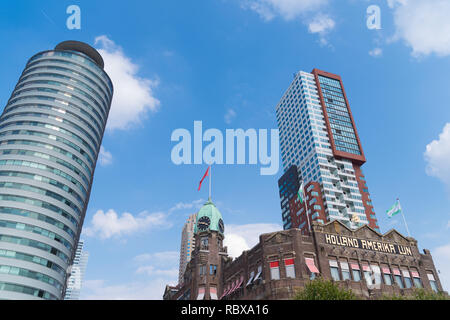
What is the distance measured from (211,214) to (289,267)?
84.9ft

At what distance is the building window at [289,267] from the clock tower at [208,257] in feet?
59.3

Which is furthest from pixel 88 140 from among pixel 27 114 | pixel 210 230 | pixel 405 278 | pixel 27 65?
pixel 405 278

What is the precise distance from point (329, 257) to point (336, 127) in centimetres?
10575

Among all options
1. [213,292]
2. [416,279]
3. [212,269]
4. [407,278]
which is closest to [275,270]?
[213,292]

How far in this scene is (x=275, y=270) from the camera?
4284cm

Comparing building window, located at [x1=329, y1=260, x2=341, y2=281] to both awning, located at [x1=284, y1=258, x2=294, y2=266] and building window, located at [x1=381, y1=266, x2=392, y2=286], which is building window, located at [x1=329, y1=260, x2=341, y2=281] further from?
building window, located at [x1=381, y1=266, x2=392, y2=286]

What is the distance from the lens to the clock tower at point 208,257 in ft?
186

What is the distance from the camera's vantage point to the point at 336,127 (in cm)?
14100

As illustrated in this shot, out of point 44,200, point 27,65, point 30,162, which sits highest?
point 27,65

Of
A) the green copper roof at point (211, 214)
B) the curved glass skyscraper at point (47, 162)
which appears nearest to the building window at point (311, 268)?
the green copper roof at point (211, 214)

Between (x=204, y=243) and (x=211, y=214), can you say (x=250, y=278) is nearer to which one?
(x=204, y=243)

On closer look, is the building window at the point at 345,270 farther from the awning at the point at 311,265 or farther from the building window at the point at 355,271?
the awning at the point at 311,265

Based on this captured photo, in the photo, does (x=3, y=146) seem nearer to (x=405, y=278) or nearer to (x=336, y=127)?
(x=405, y=278)

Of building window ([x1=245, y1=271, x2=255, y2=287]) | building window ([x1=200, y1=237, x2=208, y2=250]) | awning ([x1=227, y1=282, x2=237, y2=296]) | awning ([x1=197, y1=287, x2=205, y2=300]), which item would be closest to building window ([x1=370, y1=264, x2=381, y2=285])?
building window ([x1=245, y1=271, x2=255, y2=287])
